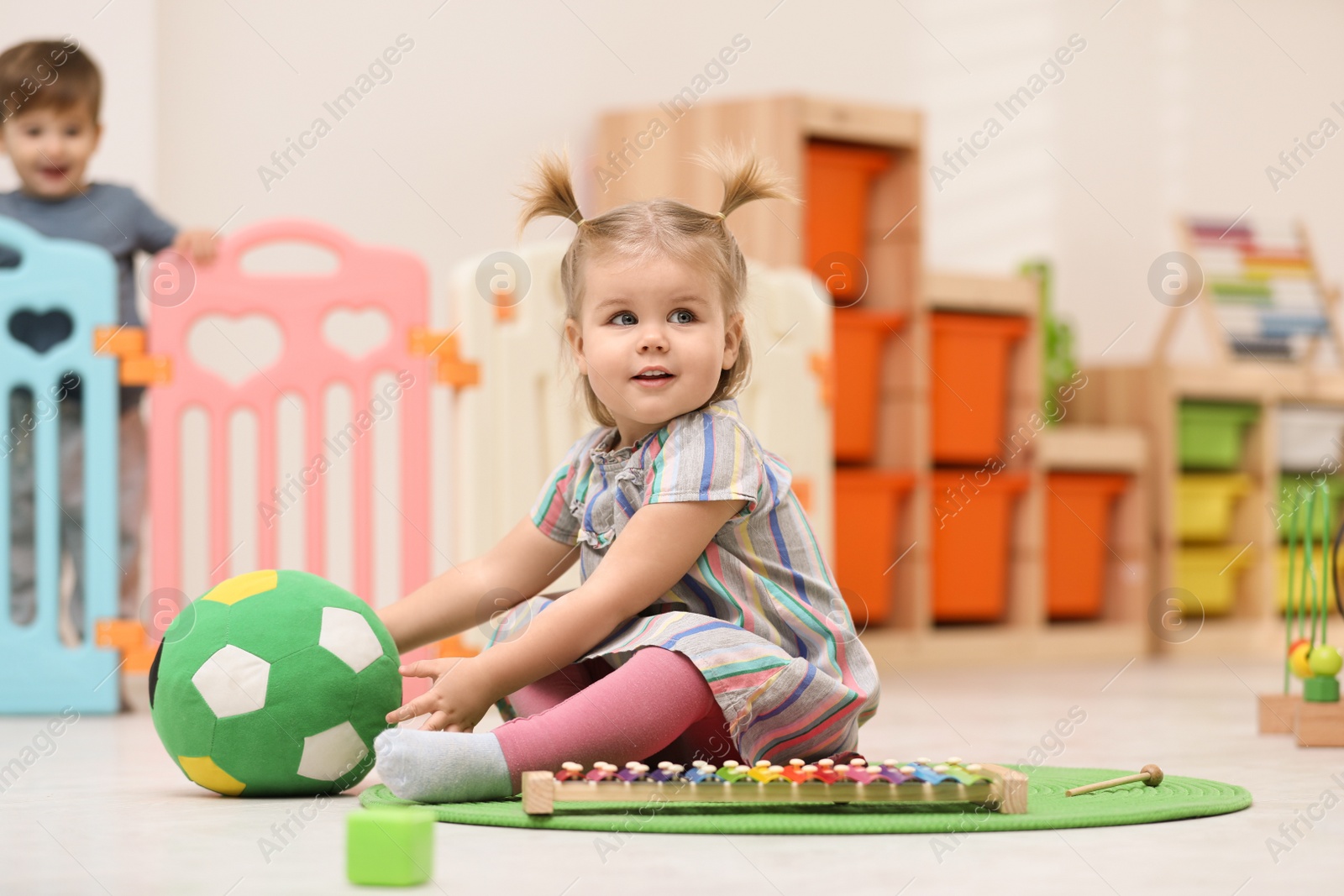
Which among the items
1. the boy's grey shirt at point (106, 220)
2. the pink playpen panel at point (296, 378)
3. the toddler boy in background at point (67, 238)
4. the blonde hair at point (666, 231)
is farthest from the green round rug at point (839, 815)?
the boy's grey shirt at point (106, 220)

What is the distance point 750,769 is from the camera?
1.13 metres

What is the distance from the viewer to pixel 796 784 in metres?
1.11

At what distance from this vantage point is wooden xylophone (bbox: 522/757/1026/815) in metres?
1.10

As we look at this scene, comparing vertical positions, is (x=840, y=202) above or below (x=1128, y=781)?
above

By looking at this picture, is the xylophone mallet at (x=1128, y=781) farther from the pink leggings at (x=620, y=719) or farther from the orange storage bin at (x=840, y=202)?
the orange storage bin at (x=840, y=202)

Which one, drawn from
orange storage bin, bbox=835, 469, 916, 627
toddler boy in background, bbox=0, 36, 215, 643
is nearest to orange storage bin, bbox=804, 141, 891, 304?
orange storage bin, bbox=835, 469, 916, 627

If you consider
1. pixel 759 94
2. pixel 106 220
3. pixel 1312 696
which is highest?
pixel 759 94

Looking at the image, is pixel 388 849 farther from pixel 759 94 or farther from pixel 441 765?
pixel 759 94

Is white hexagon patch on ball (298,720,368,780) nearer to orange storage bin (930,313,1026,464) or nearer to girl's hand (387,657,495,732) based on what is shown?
girl's hand (387,657,495,732)

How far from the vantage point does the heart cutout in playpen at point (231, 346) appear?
285cm

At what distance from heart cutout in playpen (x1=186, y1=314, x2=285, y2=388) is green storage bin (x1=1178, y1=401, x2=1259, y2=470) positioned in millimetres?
2226

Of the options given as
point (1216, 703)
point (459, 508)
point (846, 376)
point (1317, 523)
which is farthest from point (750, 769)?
point (1317, 523)

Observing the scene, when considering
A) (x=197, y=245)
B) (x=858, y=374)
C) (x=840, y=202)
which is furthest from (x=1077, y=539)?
(x=197, y=245)

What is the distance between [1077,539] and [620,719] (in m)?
2.66
